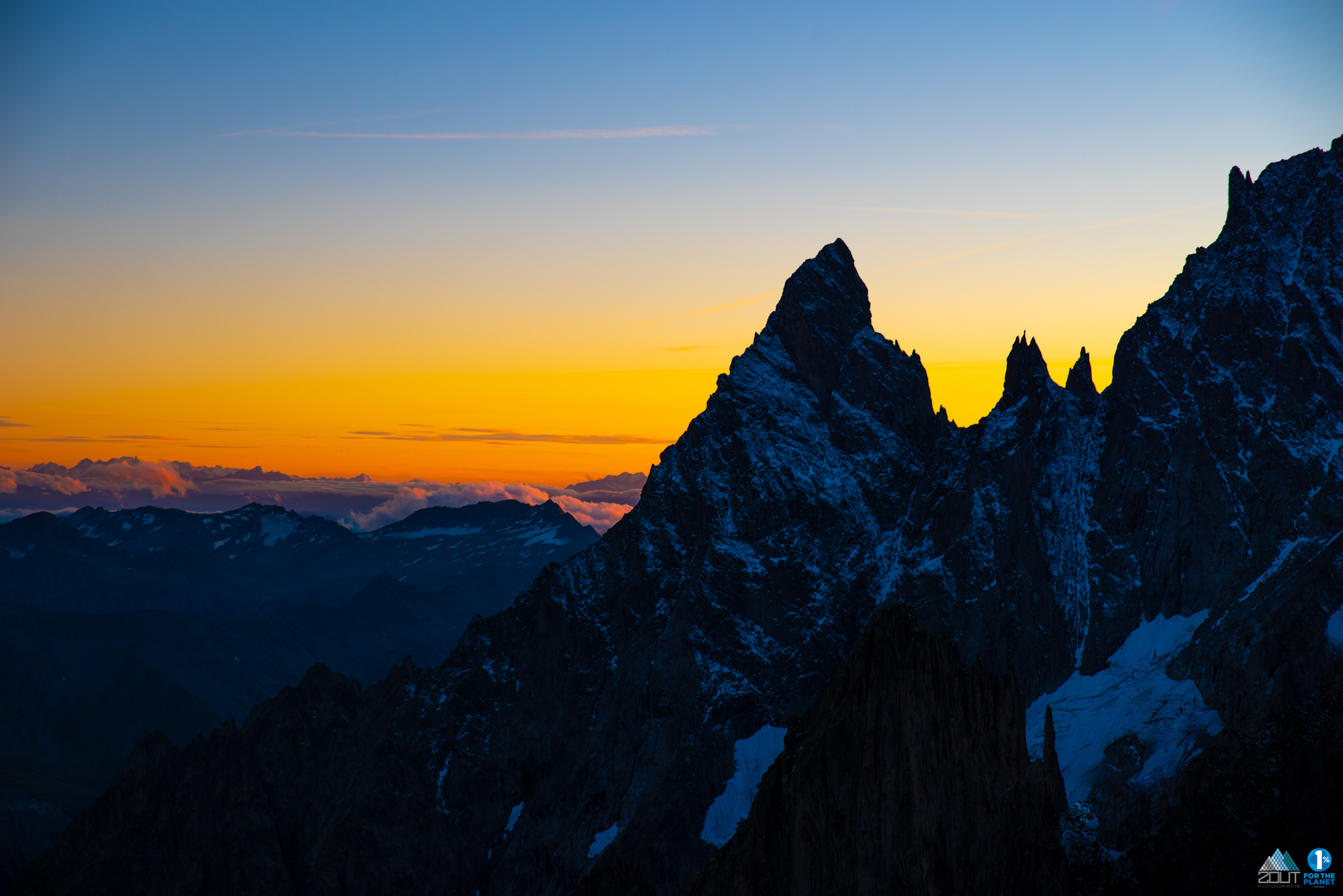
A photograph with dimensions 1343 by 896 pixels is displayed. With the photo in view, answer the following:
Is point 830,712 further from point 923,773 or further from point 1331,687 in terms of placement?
point 1331,687

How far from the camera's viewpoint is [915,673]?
547ft

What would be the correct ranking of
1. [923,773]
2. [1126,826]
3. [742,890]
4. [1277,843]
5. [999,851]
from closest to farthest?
[1277,843], [999,851], [923,773], [742,890], [1126,826]

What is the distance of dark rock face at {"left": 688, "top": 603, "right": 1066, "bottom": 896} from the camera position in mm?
151875

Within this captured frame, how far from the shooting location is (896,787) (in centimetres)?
17062

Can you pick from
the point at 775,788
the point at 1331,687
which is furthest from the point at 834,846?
the point at 1331,687

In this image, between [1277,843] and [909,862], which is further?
[909,862]

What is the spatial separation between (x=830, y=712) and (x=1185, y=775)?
57.6 meters

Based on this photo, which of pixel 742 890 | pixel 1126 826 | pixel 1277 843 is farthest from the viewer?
pixel 1126 826

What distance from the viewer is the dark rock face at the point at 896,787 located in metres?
152

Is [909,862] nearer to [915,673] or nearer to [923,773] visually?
[923,773]

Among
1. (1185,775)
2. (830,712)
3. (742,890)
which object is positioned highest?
(830,712)

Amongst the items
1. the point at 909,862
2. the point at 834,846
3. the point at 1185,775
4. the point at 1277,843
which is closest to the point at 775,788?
the point at 834,846

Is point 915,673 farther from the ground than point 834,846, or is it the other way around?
point 915,673

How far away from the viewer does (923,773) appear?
544 feet
